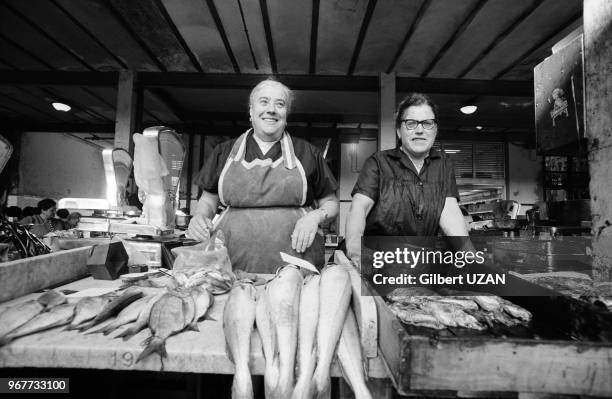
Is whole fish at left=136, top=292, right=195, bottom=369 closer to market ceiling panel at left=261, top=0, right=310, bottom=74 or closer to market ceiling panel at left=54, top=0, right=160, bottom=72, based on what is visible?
market ceiling panel at left=261, top=0, right=310, bottom=74

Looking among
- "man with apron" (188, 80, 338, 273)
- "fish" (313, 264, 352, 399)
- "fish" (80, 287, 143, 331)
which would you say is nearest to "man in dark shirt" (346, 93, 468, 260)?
"man with apron" (188, 80, 338, 273)

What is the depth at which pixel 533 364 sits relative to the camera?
0.81 metres

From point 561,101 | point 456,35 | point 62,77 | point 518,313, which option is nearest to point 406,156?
point 561,101

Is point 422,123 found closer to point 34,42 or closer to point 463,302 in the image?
point 463,302

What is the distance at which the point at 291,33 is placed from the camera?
16.7ft

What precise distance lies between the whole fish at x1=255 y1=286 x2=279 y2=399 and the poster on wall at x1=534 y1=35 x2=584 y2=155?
209 cm

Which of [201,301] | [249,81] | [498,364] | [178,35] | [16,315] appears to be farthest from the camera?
[249,81]

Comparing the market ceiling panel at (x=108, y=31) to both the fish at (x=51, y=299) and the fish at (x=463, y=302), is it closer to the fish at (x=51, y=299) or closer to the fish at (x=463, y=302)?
the fish at (x=51, y=299)

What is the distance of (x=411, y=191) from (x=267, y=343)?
160 cm

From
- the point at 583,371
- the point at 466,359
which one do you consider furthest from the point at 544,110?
the point at 466,359

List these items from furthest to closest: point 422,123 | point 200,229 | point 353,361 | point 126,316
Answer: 1. point 422,123
2. point 200,229
3. point 126,316
4. point 353,361

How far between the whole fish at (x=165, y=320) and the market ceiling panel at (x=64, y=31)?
5540 millimetres

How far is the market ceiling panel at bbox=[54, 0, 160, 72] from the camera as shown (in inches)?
180

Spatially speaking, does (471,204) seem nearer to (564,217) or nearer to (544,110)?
(564,217)
